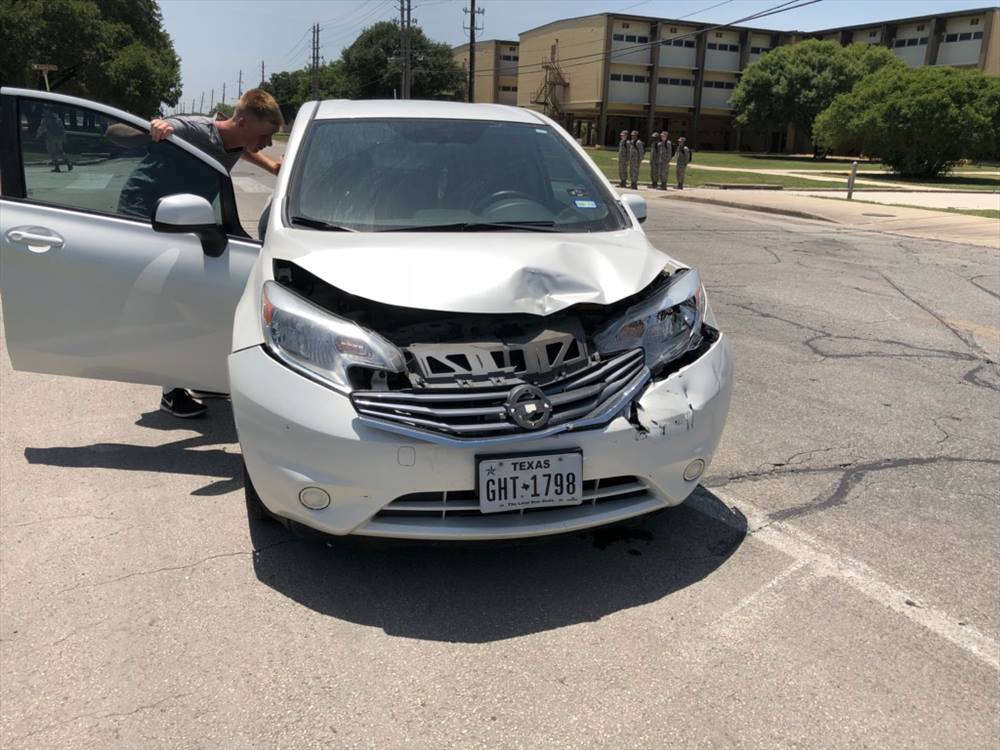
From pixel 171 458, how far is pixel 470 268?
2.26 meters

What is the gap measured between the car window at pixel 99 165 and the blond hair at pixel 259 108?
76 centimetres

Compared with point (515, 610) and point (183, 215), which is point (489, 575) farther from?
point (183, 215)

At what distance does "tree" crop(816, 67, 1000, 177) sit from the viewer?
3641 centimetres

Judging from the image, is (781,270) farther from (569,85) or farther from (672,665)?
(569,85)

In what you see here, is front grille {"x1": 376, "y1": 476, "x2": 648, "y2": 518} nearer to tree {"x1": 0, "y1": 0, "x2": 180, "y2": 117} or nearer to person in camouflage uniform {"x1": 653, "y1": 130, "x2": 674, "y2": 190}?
person in camouflage uniform {"x1": 653, "y1": 130, "x2": 674, "y2": 190}

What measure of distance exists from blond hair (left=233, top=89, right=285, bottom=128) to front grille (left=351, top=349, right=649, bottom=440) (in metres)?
2.92

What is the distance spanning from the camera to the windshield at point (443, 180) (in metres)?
3.73

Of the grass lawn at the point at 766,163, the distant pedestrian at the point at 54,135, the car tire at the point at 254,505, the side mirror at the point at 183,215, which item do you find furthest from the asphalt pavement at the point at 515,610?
the grass lawn at the point at 766,163

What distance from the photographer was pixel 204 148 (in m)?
5.02

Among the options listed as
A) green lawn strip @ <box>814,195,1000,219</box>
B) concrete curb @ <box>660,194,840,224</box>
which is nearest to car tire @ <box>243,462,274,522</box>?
concrete curb @ <box>660,194,840,224</box>

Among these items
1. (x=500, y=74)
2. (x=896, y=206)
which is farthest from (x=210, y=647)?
(x=500, y=74)

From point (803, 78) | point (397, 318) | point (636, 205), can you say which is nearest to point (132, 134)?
point (397, 318)

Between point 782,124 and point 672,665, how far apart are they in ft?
235

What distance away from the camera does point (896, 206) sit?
23016 mm
